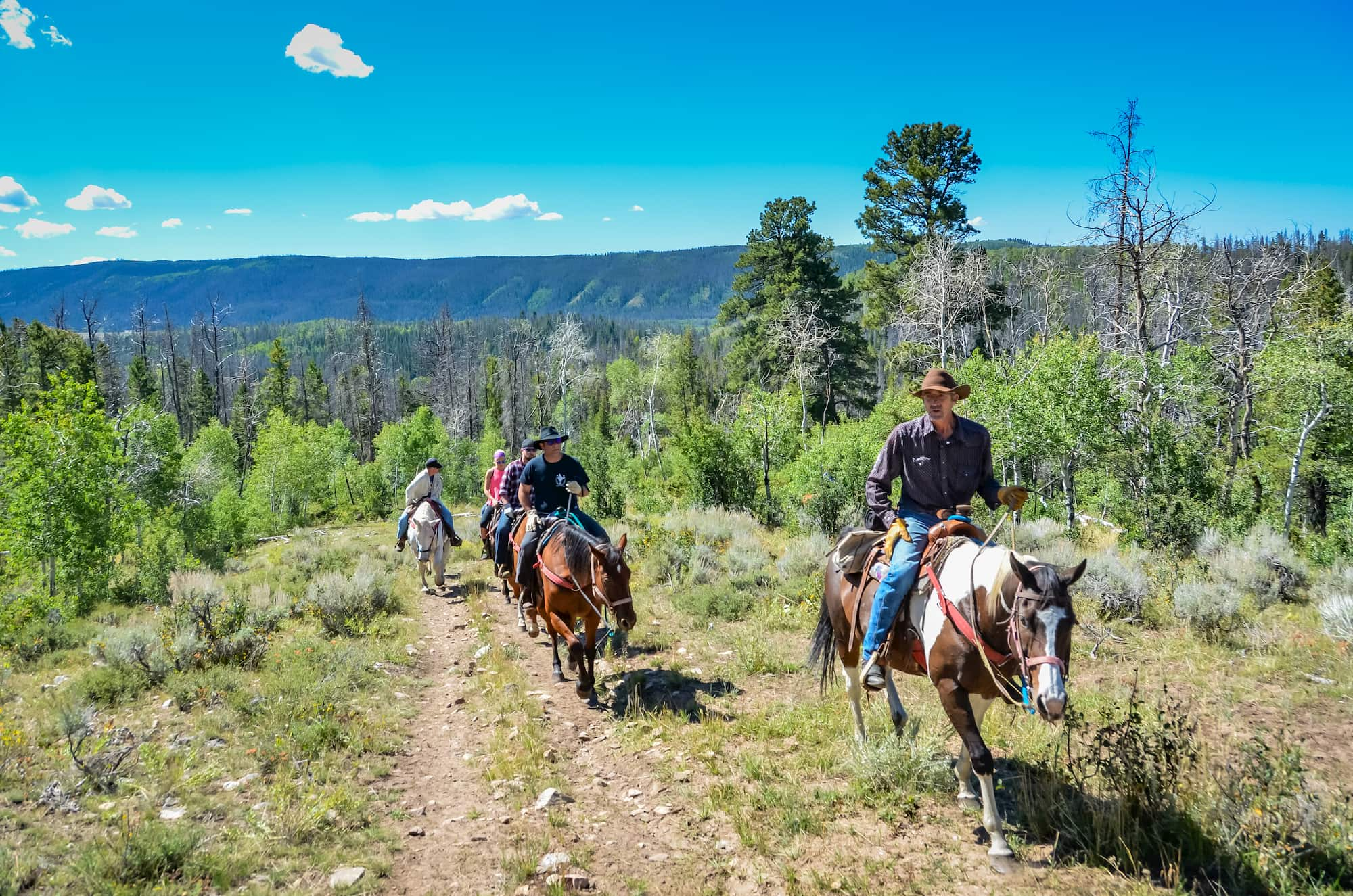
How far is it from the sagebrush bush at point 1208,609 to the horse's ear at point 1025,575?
6.01 metres

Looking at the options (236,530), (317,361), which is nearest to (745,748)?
(236,530)

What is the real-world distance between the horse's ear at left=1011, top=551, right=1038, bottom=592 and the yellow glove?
1184 millimetres

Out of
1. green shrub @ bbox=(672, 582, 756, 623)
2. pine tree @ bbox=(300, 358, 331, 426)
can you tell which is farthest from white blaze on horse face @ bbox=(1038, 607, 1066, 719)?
pine tree @ bbox=(300, 358, 331, 426)

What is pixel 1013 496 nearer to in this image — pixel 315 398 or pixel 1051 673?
pixel 1051 673

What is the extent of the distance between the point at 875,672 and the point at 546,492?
17.9 ft

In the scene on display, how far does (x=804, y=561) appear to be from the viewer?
1215 centimetres

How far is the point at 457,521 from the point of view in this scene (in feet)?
84.3

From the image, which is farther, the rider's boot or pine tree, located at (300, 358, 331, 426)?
pine tree, located at (300, 358, 331, 426)

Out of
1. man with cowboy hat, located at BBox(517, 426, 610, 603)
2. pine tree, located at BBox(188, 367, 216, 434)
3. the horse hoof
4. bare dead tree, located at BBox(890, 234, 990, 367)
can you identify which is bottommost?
pine tree, located at BBox(188, 367, 216, 434)

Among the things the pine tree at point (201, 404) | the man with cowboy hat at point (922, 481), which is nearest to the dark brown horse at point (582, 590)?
the man with cowboy hat at point (922, 481)

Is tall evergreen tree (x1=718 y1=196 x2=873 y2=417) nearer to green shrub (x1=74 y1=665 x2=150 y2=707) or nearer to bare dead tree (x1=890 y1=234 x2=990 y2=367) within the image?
bare dead tree (x1=890 y1=234 x2=990 y2=367)

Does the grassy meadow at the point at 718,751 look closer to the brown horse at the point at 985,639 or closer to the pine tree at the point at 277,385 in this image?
the brown horse at the point at 985,639

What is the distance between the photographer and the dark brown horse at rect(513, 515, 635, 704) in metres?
7.22

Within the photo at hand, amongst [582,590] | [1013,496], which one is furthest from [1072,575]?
[582,590]
